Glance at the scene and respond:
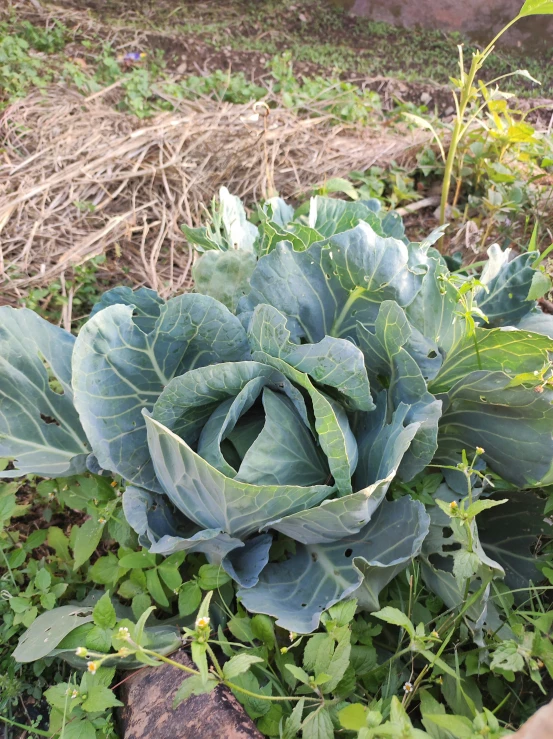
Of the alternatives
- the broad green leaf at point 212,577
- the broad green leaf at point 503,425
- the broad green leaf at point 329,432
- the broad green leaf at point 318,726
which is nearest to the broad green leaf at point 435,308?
the broad green leaf at point 503,425

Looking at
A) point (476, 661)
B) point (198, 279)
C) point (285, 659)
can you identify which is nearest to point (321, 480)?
point (285, 659)

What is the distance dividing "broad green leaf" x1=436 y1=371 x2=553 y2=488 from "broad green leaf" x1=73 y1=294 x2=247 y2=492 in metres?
0.67

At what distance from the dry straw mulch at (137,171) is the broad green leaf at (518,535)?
1997 millimetres

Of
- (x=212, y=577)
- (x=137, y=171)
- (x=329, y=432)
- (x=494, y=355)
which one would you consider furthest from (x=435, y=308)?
(x=137, y=171)

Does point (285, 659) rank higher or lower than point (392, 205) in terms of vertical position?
lower

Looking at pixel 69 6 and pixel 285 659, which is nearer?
pixel 285 659

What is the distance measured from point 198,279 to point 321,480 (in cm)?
74

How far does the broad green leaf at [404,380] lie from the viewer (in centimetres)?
132

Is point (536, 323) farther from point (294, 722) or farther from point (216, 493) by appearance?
point (294, 722)

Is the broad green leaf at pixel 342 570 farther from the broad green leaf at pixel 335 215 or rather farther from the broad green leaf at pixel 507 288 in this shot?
the broad green leaf at pixel 335 215

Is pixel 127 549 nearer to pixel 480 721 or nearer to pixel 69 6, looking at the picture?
pixel 480 721

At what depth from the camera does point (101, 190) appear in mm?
3393

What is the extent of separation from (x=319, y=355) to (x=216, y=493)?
0.40 metres

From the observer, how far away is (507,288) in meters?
1.69
